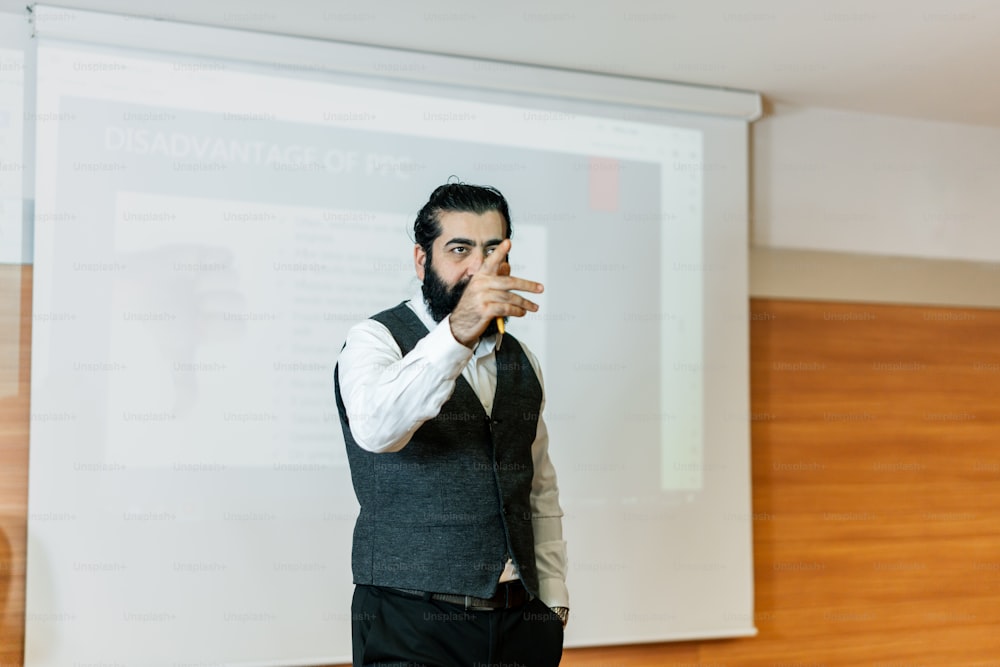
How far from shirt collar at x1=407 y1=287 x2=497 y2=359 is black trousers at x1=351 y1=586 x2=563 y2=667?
49 cm

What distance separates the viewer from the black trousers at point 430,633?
166cm

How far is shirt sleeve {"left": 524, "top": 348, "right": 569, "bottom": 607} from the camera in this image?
1896 mm

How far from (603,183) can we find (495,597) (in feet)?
6.42

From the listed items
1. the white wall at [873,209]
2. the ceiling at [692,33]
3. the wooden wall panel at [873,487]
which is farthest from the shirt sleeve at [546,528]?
the white wall at [873,209]

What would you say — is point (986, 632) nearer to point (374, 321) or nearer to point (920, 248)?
point (920, 248)

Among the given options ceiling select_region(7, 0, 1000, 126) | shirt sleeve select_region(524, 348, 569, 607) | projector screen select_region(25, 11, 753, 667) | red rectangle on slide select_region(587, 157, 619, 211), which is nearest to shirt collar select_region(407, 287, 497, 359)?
shirt sleeve select_region(524, 348, 569, 607)

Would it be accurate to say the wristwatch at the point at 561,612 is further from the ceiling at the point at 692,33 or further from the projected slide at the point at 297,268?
the ceiling at the point at 692,33

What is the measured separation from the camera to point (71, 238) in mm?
2738

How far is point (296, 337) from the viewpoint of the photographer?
2.95 meters

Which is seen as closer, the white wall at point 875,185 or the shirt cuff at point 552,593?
the shirt cuff at point 552,593

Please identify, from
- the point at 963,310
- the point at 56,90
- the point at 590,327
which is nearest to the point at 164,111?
the point at 56,90

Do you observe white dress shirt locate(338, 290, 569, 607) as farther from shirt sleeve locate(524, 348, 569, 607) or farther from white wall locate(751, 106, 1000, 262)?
white wall locate(751, 106, 1000, 262)

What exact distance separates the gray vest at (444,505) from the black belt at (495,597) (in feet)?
0.06

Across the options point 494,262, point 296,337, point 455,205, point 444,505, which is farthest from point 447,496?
point 296,337
